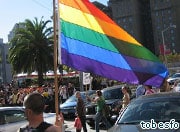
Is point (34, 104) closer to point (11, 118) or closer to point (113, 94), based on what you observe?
point (11, 118)

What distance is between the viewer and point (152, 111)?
8.18m

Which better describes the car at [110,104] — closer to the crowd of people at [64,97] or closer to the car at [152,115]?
the crowd of people at [64,97]

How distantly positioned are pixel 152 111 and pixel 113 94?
11172mm

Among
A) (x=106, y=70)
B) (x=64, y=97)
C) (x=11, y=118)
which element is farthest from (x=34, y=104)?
(x=64, y=97)

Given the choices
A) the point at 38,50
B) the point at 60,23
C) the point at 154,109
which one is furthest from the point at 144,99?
the point at 38,50

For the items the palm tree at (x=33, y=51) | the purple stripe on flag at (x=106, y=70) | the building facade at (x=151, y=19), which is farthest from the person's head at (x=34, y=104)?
the building facade at (x=151, y=19)

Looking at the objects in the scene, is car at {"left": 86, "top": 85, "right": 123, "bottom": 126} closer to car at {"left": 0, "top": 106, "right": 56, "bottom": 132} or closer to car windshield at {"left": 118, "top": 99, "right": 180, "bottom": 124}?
car at {"left": 0, "top": 106, "right": 56, "bottom": 132}

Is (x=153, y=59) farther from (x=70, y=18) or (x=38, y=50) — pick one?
(x=38, y=50)

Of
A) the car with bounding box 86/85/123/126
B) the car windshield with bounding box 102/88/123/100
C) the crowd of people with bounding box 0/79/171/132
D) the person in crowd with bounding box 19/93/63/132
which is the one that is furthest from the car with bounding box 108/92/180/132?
the car windshield with bounding box 102/88/123/100

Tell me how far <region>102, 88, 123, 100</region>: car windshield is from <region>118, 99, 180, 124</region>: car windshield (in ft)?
34.5

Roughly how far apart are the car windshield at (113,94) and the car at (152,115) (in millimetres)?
10310

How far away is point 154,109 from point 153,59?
1105mm

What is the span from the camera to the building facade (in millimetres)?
143750

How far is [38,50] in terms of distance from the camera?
43250mm
